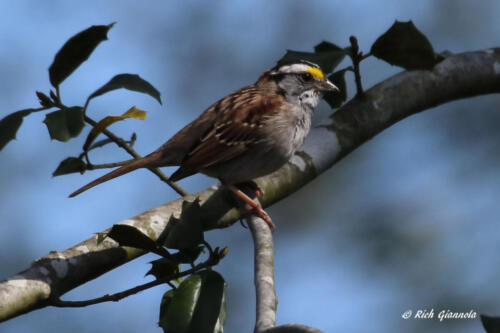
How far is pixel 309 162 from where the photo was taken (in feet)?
14.5

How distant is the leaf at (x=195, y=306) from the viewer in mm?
2977

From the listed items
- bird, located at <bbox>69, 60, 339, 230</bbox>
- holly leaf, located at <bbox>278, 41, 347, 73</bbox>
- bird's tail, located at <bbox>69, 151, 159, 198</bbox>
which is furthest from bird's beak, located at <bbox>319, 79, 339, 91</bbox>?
bird's tail, located at <bbox>69, 151, 159, 198</bbox>

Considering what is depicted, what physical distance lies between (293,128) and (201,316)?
6.30 ft

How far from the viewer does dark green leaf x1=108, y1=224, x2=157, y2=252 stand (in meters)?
3.13

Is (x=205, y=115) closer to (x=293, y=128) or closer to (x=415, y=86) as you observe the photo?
(x=293, y=128)

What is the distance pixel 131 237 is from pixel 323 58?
1871mm

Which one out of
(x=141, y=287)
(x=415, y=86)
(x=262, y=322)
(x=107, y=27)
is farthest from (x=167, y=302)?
(x=415, y=86)

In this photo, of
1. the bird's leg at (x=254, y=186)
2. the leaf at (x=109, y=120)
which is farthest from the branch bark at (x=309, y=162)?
the leaf at (x=109, y=120)

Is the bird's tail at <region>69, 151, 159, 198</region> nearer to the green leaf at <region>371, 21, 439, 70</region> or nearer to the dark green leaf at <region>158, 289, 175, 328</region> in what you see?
the dark green leaf at <region>158, 289, 175, 328</region>

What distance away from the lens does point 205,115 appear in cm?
493

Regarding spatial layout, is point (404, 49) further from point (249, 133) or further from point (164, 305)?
point (164, 305)

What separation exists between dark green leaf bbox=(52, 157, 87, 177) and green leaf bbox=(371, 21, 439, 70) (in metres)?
1.93

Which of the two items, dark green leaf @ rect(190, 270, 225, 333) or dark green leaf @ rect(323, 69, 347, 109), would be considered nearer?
dark green leaf @ rect(190, 270, 225, 333)

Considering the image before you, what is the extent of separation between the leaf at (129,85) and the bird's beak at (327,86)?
1517 millimetres
